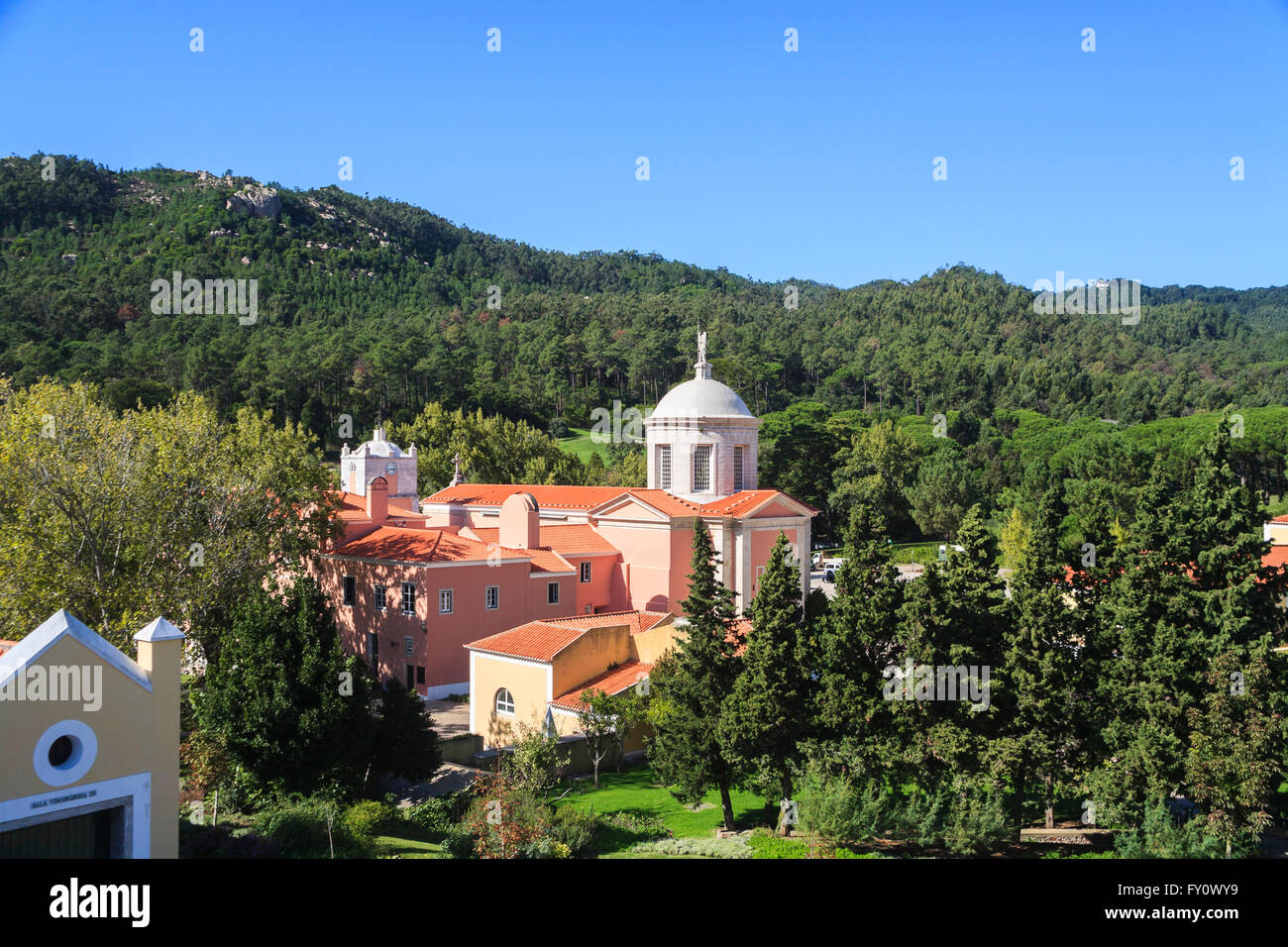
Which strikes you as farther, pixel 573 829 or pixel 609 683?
pixel 609 683

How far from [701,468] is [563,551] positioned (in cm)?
715

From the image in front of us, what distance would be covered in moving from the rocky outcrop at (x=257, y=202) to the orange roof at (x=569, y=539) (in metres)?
109

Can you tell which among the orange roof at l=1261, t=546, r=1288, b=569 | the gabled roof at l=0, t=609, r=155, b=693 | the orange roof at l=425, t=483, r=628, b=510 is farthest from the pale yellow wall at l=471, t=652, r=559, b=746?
the orange roof at l=1261, t=546, r=1288, b=569

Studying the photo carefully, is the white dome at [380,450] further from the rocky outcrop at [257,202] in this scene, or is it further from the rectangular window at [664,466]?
the rocky outcrop at [257,202]

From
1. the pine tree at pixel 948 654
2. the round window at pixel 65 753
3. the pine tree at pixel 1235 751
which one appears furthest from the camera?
the pine tree at pixel 948 654

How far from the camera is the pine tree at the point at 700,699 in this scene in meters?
20.4

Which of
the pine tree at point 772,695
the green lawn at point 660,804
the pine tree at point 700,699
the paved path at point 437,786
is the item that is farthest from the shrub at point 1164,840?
the paved path at point 437,786

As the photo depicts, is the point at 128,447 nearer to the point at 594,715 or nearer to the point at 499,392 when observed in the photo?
the point at 594,715

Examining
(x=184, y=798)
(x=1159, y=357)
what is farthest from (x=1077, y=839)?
(x=1159, y=357)

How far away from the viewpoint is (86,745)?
486 inches

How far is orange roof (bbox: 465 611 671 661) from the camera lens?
1069 inches

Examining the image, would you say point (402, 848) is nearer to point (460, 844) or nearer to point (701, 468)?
point (460, 844)

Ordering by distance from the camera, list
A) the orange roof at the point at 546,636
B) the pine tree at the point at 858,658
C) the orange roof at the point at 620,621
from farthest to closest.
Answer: the orange roof at the point at 620,621 → the orange roof at the point at 546,636 → the pine tree at the point at 858,658

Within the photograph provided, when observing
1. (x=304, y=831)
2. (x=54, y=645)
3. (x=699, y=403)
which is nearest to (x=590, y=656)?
(x=304, y=831)
